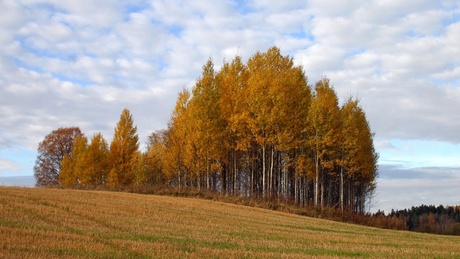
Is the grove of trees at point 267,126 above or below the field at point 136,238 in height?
above

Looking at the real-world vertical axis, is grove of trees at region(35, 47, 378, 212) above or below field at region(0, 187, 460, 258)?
above

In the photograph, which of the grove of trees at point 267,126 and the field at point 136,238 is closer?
the field at point 136,238

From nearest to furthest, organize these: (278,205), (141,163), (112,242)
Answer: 1. (112,242)
2. (278,205)
3. (141,163)

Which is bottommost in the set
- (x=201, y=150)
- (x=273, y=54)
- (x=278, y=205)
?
(x=278, y=205)

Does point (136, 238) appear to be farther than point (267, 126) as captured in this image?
No

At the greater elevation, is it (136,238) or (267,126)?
(267,126)

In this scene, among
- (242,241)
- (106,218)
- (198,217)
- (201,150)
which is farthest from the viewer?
(201,150)

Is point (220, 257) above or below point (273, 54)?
below

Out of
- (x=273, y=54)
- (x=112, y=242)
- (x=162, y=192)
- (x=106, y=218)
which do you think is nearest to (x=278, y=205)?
(x=162, y=192)

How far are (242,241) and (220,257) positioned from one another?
4.75 meters

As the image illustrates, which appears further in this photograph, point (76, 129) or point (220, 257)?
point (76, 129)

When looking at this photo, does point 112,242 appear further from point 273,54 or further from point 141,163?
point 141,163

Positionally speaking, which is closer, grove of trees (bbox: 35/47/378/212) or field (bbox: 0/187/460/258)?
field (bbox: 0/187/460/258)

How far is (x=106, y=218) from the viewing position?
20.1m
